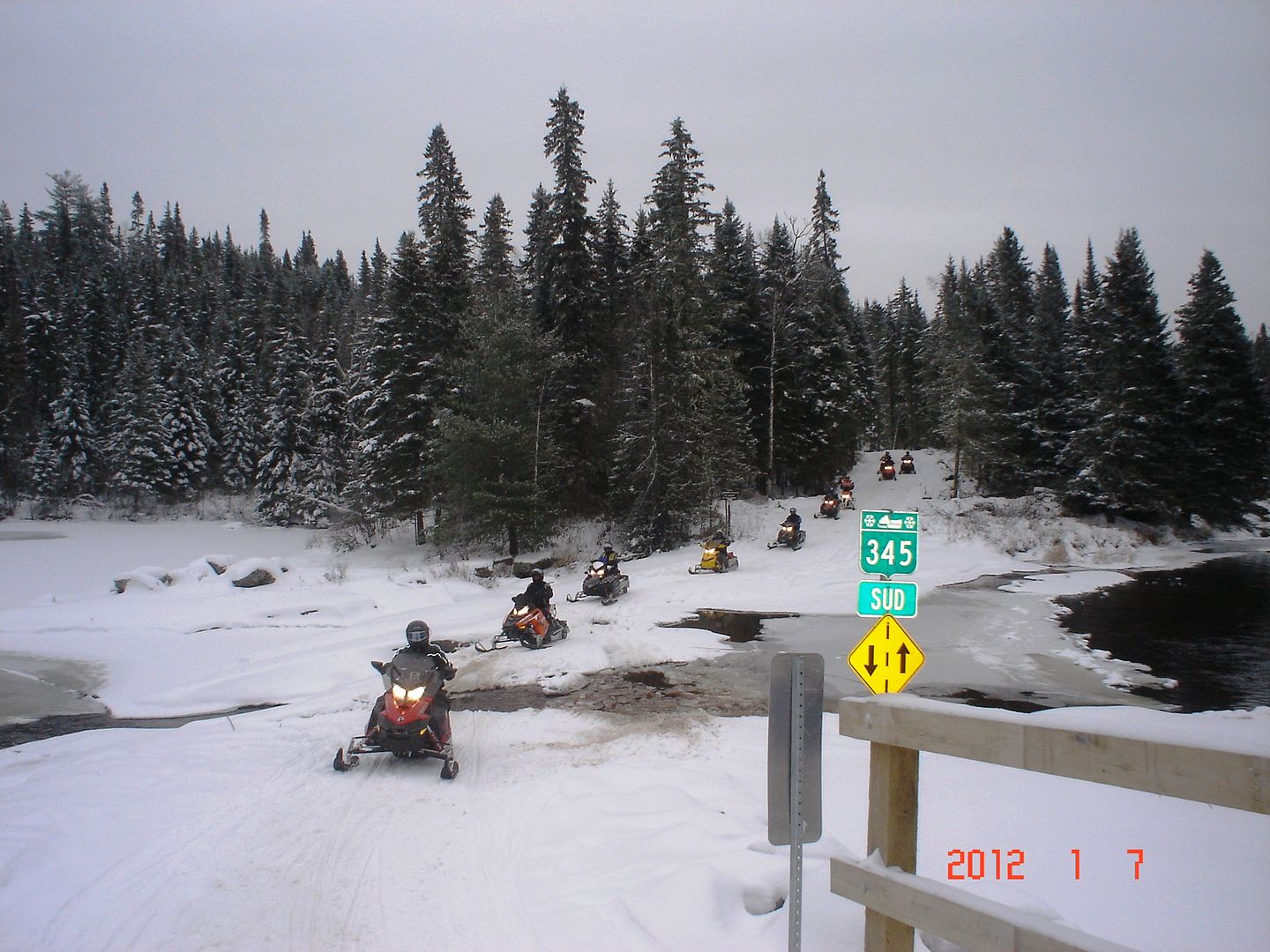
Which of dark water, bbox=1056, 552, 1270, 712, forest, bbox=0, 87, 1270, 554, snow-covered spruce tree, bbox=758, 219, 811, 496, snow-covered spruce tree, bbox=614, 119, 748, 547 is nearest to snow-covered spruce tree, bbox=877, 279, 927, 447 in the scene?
forest, bbox=0, 87, 1270, 554

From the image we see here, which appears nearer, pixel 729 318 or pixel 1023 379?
pixel 729 318

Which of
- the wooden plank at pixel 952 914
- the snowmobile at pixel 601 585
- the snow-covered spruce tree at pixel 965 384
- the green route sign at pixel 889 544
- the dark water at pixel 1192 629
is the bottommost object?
the dark water at pixel 1192 629

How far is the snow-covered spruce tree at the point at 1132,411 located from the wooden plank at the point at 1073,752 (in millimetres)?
36242

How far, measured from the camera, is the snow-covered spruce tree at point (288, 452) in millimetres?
41719

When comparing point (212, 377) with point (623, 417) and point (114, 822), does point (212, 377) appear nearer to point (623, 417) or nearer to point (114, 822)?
point (623, 417)

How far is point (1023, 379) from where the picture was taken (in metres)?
43.2

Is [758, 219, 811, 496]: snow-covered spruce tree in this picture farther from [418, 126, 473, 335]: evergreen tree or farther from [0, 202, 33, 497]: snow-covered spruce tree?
[0, 202, 33, 497]: snow-covered spruce tree

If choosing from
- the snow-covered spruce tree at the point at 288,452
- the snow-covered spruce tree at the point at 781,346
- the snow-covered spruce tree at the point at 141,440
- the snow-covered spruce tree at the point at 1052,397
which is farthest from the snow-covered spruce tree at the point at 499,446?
the snow-covered spruce tree at the point at 141,440

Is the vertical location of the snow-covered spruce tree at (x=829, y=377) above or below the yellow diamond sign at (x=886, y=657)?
above

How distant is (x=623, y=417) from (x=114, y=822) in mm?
27106

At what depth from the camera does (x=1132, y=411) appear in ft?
106

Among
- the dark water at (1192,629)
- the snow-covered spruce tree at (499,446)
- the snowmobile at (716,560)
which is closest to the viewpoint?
the dark water at (1192,629)

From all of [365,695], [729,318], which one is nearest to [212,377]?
[729,318]

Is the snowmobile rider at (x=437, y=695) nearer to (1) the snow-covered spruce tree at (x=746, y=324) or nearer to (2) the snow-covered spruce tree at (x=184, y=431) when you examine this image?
(1) the snow-covered spruce tree at (x=746, y=324)
